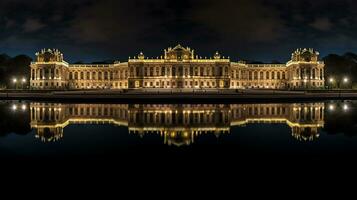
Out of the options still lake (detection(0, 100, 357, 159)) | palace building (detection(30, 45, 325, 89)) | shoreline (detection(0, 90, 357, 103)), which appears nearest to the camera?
still lake (detection(0, 100, 357, 159))

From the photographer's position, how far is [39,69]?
106375mm

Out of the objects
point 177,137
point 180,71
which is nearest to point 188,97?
point 177,137

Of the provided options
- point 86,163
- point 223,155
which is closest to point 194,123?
point 223,155

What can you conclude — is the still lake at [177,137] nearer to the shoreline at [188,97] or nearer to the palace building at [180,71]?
the shoreline at [188,97]

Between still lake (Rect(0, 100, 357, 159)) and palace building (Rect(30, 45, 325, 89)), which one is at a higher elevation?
palace building (Rect(30, 45, 325, 89))

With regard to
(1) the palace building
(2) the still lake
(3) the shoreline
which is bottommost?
(2) the still lake

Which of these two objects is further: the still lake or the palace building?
the palace building

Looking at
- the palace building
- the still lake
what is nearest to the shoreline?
the still lake

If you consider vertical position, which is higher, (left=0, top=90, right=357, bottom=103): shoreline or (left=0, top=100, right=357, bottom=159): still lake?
(left=0, top=90, right=357, bottom=103): shoreline

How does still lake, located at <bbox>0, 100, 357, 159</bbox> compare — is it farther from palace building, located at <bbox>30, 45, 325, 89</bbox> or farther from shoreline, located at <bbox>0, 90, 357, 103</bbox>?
palace building, located at <bbox>30, 45, 325, 89</bbox>

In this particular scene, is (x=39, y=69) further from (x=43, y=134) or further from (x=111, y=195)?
(x=111, y=195)

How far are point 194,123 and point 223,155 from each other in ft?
26.7

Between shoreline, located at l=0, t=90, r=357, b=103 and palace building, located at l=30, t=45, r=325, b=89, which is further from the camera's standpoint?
palace building, located at l=30, t=45, r=325, b=89

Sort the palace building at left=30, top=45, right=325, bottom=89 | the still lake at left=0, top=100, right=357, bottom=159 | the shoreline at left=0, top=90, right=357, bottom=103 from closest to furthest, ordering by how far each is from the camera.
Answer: the still lake at left=0, top=100, right=357, bottom=159, the shoreline at left=0, top=90, right=357, bottom=103, the palace building at left=30, top=45, right=325, bottom=89
